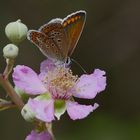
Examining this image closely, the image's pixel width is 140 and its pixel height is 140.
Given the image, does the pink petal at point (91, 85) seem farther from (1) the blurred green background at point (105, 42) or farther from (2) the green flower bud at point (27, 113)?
(1) the blurred green background at point (105, 42)

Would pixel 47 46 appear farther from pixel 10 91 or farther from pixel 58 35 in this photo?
pixel 10 91

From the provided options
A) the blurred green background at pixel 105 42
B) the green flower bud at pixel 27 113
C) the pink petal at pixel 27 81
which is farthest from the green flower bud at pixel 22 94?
the blurred green background at pixel 105 42

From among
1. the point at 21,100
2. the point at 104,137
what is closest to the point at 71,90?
the point at 21,100

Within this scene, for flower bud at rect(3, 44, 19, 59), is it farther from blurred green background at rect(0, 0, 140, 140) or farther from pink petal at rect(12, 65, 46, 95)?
blurred green background at rect(0, 0, 140, 140)

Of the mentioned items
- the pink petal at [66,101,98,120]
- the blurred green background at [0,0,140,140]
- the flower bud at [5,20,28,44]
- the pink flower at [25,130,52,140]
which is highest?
the flower bud at [5,20,28,44]

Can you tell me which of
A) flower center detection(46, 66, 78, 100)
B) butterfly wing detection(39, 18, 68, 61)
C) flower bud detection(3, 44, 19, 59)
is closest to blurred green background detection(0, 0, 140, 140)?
flower center detection(46, 66, 78, 100)

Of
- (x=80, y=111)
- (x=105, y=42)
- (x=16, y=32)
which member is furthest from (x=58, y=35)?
→ (x=105, y=42)
